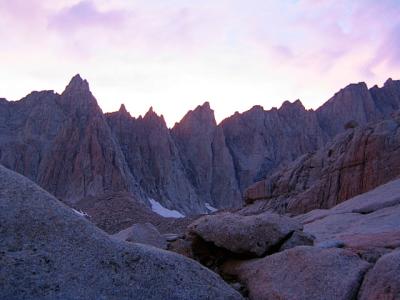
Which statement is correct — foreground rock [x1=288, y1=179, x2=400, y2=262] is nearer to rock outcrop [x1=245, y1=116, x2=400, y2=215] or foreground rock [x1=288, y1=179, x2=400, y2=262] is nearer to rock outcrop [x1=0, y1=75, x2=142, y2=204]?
rock outcrop [x1=245, y1=116, x2=400, y2=215]

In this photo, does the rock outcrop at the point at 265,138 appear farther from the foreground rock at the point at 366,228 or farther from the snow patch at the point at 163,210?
the foreground rock at the point at 366,228

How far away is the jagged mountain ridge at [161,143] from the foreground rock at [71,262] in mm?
115125

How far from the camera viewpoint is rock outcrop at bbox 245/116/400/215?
134 ft

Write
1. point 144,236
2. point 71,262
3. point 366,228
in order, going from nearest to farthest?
point 71,262 < point 366,228 < point 144,236

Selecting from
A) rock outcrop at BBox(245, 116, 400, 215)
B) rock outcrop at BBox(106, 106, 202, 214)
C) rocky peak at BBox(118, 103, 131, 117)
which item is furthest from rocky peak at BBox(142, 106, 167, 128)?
rock outcrop at BBox(245, 116, 400, 215)

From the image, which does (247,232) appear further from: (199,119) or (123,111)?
(199,119)

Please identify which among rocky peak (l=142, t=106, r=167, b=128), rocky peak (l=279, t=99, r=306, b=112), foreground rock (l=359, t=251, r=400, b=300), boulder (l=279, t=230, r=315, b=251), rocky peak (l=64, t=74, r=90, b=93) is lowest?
foreground rock (l=359, t=251, r=400, b=300)

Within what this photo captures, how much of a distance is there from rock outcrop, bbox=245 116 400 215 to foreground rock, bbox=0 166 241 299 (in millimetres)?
30940

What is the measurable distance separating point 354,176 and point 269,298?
32.6 m

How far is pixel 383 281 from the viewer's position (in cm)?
1003

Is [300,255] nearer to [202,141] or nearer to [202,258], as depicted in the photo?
[202,258]

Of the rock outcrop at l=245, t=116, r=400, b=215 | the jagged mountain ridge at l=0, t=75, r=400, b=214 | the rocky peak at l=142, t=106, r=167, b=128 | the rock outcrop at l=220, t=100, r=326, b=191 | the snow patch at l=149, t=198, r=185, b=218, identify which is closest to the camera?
the rock outcrop at l=245, t=116, r=400, b=215

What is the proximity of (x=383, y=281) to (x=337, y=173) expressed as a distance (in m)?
35.9

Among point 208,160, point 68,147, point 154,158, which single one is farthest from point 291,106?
point 68,147
